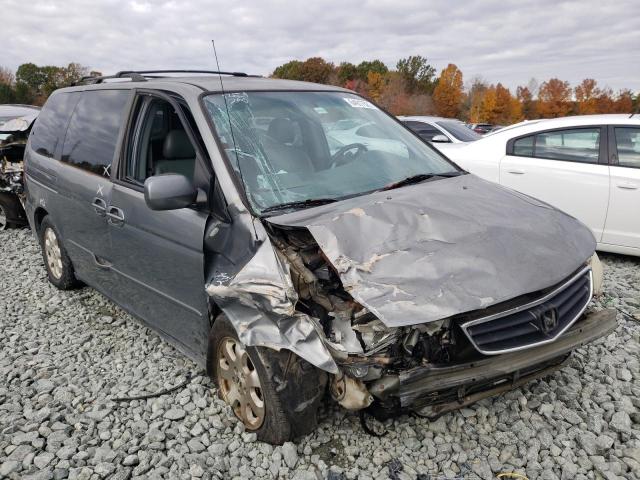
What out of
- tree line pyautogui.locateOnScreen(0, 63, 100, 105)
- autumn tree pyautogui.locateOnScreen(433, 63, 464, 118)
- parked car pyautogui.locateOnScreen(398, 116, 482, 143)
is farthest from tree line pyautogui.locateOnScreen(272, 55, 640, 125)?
parked car pyautogui.locateOnScreen(398, 116, 482, 143)

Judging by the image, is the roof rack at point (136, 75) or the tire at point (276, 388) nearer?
the tire at point (276, 388)

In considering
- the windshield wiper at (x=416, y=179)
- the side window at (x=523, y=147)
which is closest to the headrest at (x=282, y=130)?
the windshield wiper at (x=416, y=179)

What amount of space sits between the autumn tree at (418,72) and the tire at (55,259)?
75.8 metres

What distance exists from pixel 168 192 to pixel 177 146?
→ 891 millimetres

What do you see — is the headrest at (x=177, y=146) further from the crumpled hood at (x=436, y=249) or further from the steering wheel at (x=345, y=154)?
the crumpled hood at (x=436, y=249)

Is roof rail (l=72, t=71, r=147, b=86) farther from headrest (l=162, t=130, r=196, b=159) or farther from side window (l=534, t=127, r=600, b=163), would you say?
side window (l=534, t=127, r=600, b=163)

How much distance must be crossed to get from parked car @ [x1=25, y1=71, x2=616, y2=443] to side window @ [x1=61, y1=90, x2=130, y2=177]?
3cm

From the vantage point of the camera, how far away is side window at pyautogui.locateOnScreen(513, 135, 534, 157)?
19.5 feet

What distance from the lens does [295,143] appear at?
315cm

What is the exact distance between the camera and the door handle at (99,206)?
3.54 meters

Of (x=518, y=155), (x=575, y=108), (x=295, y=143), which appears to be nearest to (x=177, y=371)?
(x=295, y=143)

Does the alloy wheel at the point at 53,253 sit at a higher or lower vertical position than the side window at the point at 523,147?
lower

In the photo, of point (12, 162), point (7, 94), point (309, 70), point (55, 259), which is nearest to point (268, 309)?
point (55, 259)

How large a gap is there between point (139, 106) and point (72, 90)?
1.54 meters
